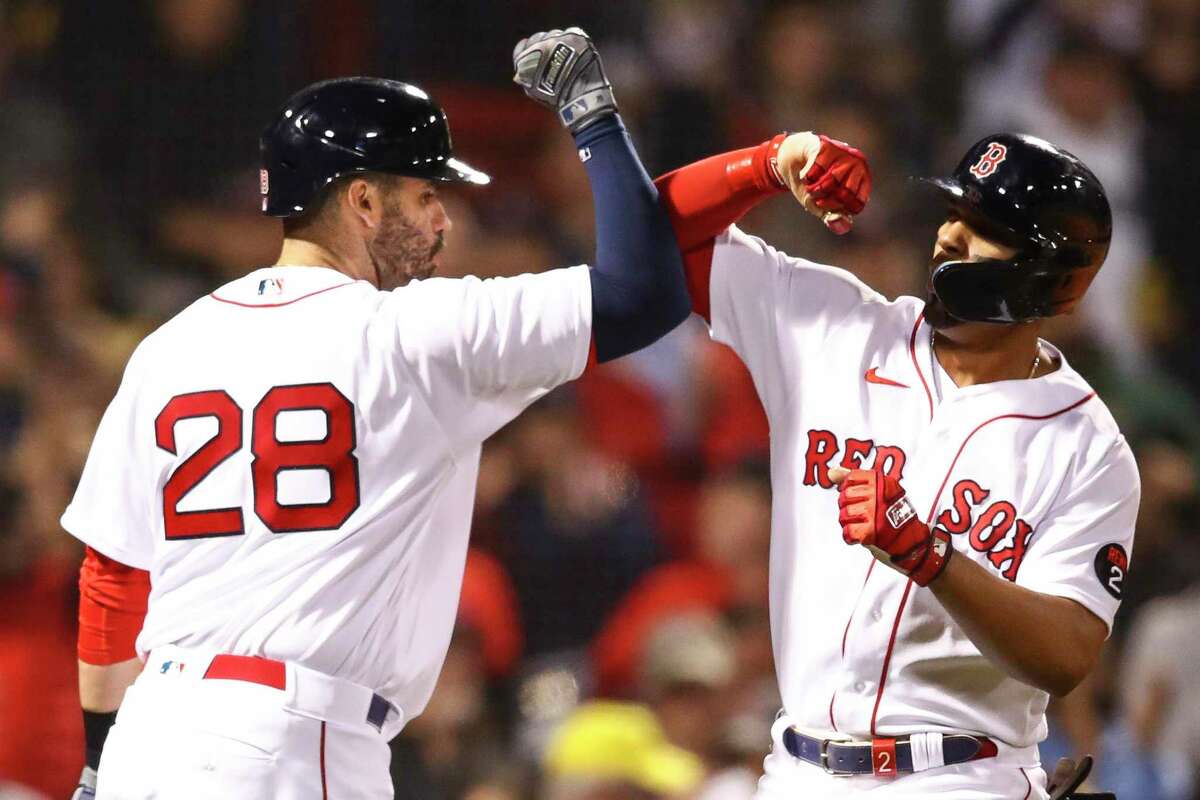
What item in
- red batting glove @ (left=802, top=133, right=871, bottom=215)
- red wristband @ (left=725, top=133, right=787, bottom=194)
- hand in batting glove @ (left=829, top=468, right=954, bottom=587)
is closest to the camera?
hand in batting glove @ (left=829, top=468, right=954, bottom=587)

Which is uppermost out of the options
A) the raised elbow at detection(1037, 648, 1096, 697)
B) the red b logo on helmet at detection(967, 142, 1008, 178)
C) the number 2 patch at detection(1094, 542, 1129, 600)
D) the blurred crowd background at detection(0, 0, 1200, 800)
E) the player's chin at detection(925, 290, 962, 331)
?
the red b logo on helmet at detection(967, 142, 1008, 178)

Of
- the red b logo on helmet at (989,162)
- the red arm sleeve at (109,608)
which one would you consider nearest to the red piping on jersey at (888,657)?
the red b logo on helmet at (989,162)

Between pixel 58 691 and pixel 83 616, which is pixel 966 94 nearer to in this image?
pixel 58 691

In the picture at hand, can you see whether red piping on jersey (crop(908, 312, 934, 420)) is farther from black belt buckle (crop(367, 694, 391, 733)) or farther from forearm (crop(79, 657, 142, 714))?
forearm (crop(79, 657, 142, 714))

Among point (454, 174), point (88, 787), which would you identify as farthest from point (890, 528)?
point (88, 787)

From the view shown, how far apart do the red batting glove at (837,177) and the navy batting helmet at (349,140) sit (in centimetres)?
60

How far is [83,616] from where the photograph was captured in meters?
2.85

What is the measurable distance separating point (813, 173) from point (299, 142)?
839mm

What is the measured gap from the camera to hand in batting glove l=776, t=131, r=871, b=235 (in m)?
2.57

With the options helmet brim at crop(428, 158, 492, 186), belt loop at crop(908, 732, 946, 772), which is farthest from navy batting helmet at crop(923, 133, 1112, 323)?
helmet brim at crop(428, 158, 492, 186)

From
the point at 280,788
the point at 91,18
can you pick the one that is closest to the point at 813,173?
the point at 280,788

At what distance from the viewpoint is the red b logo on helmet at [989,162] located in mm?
2680

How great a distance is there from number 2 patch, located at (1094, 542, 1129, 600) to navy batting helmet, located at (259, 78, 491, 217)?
1.19 m

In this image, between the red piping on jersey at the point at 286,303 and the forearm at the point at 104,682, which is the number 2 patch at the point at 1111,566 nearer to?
the red piping on jersey at the point at 286,303
